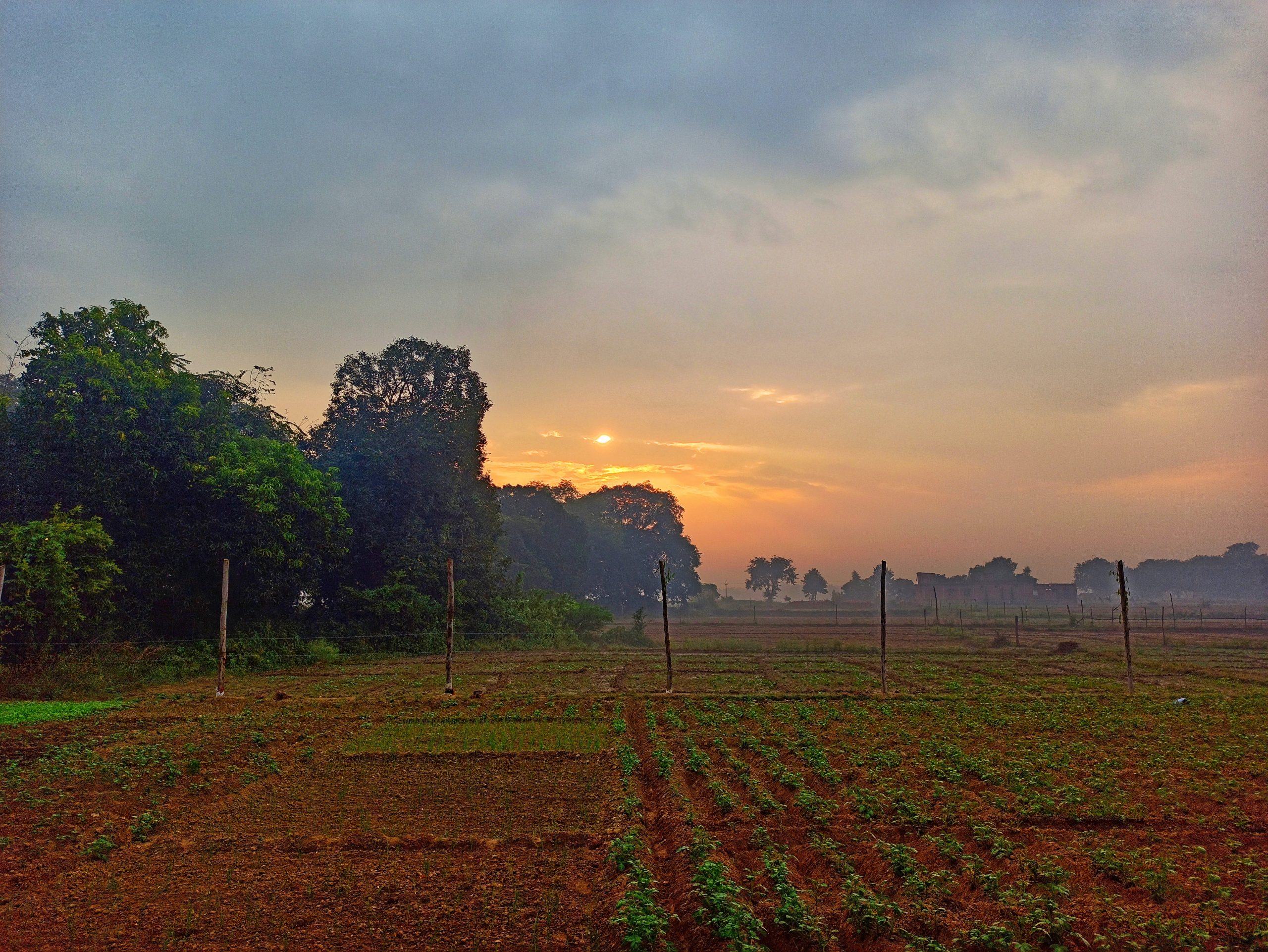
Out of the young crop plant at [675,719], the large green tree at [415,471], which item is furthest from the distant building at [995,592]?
the young crop plant at [675,719]

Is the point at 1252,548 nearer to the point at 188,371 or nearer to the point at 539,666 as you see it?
the point at 539,666

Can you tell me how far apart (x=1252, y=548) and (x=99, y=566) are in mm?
221210

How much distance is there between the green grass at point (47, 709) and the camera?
17.4 meters

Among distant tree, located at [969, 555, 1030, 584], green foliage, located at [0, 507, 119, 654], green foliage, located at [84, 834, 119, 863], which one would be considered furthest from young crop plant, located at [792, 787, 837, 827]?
distant tree, located at [969, 555, 1030, 584]

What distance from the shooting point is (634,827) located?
9758mm

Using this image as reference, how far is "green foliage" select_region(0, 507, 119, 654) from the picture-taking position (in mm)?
22750

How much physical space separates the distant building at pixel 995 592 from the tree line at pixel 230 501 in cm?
10044

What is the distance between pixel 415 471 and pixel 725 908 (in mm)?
39259

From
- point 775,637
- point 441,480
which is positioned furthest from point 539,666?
point 775,637

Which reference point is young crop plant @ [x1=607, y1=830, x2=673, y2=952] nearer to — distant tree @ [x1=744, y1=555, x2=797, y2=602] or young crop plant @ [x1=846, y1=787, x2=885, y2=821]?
young crop plant @ [x1=846, y1=787, x2=885, y2=821]

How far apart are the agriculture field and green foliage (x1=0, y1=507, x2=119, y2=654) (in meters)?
5.82

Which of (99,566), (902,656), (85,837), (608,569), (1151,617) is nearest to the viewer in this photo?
(85,837)

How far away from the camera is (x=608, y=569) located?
330 ft

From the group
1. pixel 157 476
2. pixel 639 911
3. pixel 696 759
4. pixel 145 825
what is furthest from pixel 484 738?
pixel 157 476
